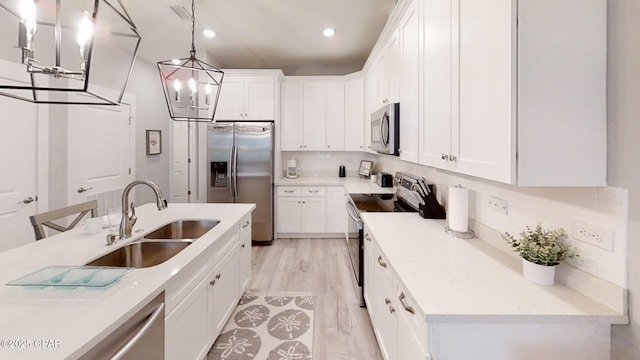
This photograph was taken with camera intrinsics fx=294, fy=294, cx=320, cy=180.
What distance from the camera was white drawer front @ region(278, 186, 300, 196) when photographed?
470 cm

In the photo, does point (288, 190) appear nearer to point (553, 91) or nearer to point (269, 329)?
point (269, 329)

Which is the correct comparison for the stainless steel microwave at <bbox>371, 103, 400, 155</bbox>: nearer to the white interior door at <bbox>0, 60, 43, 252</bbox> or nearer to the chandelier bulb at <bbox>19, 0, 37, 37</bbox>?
the chandelier bulb at <bbox>19, 0, 37, 37</bbox>

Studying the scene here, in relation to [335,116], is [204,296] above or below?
below

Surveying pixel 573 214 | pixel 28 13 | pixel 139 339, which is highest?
pixel 28 13

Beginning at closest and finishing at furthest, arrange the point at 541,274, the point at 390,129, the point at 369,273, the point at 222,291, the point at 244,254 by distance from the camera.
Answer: the point at 541,274
the point at 222,291
the point at 369,273
the point at 390,129
the point at 244,254

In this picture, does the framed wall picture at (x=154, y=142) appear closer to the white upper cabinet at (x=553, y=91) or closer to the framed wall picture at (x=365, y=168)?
the framed wall picture at (x=365, y=168)

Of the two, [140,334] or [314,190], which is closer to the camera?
[140,334]

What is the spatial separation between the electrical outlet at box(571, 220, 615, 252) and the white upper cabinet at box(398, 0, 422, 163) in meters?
1.06

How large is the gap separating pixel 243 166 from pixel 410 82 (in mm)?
3017

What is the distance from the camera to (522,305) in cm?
101

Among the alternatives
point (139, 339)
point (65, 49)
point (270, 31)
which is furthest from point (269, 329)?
point (65, 49)

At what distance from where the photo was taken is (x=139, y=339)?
1.11 metres

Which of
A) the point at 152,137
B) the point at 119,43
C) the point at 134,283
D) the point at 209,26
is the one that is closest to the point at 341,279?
the point at 134,283

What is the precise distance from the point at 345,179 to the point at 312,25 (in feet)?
Answer: 7.98
